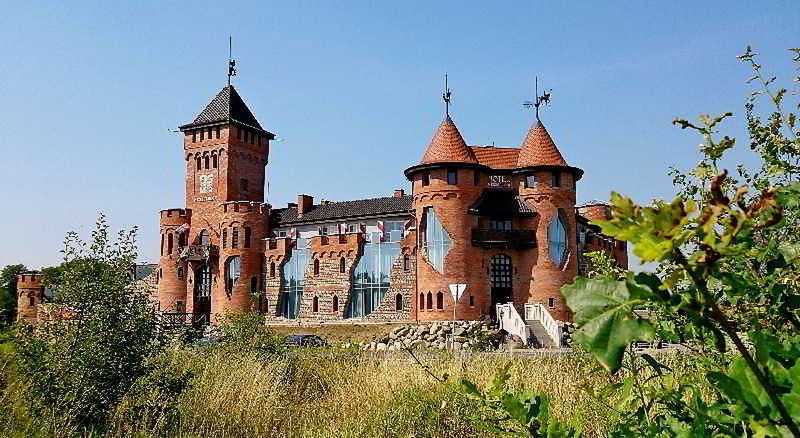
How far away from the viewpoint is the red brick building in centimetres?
4319

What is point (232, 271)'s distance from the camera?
5153cm

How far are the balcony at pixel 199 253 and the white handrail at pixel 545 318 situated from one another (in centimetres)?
2351

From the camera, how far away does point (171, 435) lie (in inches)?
413

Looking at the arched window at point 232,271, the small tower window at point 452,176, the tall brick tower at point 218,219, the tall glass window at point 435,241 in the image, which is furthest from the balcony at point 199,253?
the small tower window at point 452,176

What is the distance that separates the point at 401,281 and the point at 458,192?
281 inches

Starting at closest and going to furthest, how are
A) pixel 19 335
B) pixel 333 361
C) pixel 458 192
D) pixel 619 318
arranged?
pixel 619 318 → pixel 19 335 → pixel 333 361 → pixel 458 192

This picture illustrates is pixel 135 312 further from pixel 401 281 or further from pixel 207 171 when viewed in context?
pixel 207 171

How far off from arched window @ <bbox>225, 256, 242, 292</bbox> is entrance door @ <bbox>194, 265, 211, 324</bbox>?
8.74 ft

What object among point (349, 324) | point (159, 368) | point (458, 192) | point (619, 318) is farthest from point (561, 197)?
point (619, 318)

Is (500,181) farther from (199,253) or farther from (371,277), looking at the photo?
(199,253)

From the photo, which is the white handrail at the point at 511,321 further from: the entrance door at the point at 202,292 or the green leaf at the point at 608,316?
the green leaf at the point at 608,316

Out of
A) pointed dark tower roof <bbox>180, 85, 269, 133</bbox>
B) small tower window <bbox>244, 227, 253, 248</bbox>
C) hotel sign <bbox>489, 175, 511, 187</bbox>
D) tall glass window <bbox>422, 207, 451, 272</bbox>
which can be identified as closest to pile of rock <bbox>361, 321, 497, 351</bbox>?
tall glass window <bbox>422, 207, 451, 272</bbox>

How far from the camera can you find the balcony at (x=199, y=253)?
52.6 metres

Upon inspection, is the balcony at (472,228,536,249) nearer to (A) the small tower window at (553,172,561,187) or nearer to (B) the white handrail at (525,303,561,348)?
(A) the small tower window at (553,172,561,187)
